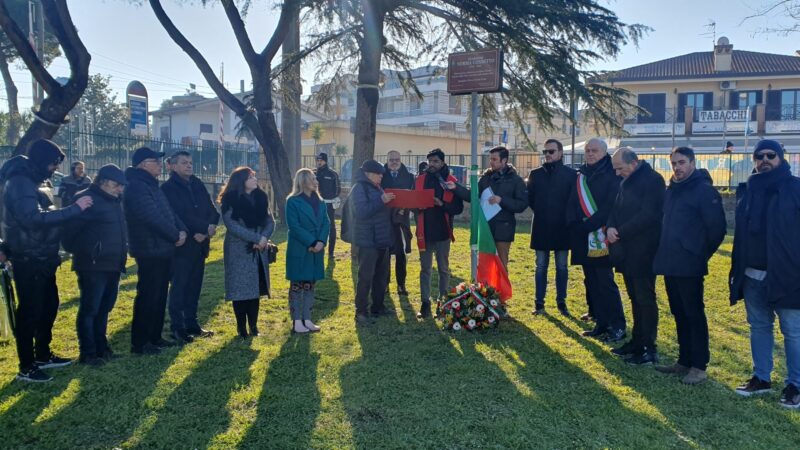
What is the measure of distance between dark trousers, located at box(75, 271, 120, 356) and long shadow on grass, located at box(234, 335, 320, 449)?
1.54 m

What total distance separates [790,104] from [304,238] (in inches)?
1604

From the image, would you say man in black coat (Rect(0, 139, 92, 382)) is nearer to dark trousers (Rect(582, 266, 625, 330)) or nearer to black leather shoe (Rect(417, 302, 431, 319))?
black leather shoe (Rect(417, 302, 431, 319))

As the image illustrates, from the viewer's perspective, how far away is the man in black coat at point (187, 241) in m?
6.35

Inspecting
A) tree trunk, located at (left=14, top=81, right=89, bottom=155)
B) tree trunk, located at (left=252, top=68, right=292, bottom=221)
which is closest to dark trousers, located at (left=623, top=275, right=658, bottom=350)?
tree trunk, located at (left=14, top=81, right=89, bottom=155)

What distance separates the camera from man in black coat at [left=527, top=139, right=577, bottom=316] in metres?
7.11

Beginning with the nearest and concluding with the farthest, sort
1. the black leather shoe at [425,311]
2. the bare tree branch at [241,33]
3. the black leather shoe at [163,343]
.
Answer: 1. the black leather shoe at [163,343]
2. the black leather shoe at [425,311]
3. the bare tree branch at [241,33]

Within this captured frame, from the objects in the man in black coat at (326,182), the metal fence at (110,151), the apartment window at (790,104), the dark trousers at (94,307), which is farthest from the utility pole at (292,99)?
the apartment window at (790,104)

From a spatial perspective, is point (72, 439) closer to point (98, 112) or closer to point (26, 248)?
point (26, 248)

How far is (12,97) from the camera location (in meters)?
29.4

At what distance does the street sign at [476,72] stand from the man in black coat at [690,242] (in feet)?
7.61

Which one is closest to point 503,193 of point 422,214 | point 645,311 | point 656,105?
point 422,214

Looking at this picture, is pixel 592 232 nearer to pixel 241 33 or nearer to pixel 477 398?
pixel 477 398

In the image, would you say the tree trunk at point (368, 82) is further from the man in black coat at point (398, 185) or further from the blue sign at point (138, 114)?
the blue sign at point (138, 114)

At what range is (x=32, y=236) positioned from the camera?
16.3 feet
